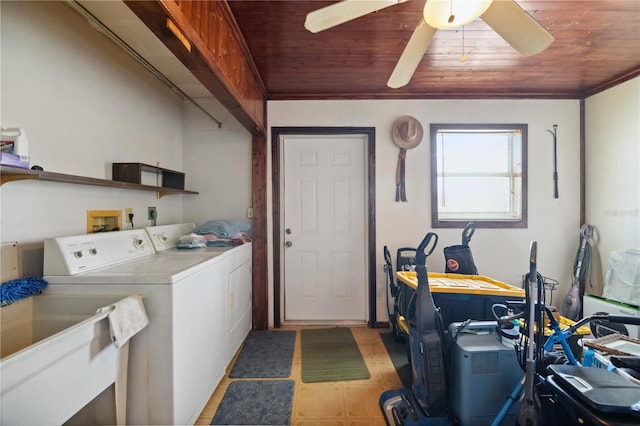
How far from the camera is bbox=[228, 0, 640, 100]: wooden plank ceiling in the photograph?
5.35 ft

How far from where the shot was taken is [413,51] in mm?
1454

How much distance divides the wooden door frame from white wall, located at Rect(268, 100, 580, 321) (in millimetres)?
Answer: 58

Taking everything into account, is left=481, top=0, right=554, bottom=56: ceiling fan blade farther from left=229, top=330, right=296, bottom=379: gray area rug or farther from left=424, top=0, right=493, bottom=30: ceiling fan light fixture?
left=229, top=330, right=296, bottom=379: gray area rug

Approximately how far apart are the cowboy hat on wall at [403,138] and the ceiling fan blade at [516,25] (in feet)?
4.46

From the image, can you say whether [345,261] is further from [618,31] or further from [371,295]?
[618,31]

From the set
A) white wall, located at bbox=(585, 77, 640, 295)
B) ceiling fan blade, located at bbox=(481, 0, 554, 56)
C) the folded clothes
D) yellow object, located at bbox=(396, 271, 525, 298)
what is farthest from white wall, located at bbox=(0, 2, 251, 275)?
white wall, located at bbox=(585, 77, 640, 295)

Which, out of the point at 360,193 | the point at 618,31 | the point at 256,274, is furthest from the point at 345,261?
the point at 618,31

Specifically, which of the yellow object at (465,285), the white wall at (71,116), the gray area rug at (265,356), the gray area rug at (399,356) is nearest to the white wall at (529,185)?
the gray area rug at (399,356)

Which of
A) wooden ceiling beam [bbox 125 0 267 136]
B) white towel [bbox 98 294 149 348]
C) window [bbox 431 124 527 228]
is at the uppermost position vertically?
wooden ceiling beam [bbox 125 0 267 136]

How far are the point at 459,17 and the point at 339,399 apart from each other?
2266 mm

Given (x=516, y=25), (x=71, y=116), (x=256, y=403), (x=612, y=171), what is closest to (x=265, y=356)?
(x=256, y=403)

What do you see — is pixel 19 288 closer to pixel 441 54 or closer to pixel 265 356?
pixel 265 356

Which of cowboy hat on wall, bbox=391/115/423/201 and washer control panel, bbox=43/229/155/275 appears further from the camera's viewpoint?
cowboy hat on wall, bbox=391/115/423/201

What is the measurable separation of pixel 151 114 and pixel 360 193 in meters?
2.10
